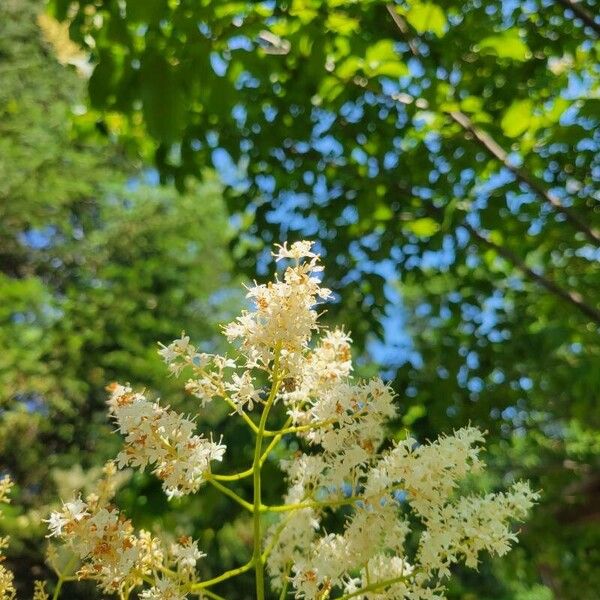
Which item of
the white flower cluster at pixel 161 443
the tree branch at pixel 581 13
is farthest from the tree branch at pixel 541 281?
the white flower cluster at pixel 161 443

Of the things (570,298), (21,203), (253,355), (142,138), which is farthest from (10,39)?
(253,355)

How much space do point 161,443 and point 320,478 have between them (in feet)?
0.73

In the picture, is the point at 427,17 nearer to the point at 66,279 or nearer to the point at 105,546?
the point at 105,546

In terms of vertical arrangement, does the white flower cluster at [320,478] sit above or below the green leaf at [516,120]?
above

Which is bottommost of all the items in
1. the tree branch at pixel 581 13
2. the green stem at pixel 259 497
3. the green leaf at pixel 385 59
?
the green leaf at pixel 385 59

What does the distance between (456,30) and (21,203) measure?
4.24 meters

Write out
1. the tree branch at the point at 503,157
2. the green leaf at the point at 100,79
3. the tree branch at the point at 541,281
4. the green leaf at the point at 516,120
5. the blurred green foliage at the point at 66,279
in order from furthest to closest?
the blurred green foliage at the point at 66,279 < the tree branch at the point at 541,281 < the tree branch at the point at 503,157 < the green leaf at the point at 516,120 < the green leaf at the point at 100,79

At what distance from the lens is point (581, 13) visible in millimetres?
2275

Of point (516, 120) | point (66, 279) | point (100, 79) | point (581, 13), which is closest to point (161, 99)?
point (100, 79)

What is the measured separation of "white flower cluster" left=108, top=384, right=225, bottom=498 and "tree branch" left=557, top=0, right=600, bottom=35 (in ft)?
7.14

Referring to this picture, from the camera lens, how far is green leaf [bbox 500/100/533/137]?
2205mm

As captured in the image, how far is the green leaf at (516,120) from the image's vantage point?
2.21 meters

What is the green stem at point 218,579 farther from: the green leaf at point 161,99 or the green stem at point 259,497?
the green leaf at point 161,99

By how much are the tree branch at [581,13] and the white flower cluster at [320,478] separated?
1.98 meters
